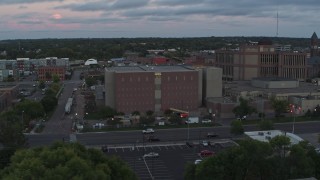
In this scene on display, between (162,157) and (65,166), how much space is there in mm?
10778

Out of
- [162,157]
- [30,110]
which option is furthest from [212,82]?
[162,157]

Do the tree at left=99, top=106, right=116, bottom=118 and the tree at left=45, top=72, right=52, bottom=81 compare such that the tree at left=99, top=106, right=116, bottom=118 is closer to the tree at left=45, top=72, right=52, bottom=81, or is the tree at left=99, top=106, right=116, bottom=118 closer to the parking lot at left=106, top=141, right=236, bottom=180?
the parking lot at left=106, top=141, right=236, bottom=180

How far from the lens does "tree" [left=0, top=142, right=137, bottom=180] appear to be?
1316 centimetres

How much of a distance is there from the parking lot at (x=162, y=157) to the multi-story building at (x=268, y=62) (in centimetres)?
2508

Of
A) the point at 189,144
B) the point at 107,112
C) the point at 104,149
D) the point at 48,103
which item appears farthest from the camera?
the point at 48,103

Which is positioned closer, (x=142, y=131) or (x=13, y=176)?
(x=13, y=176)

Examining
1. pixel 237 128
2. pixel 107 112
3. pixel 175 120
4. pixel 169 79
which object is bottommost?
pixel 175 120

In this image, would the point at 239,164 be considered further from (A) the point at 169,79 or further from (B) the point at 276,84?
(B) the point at 276,84

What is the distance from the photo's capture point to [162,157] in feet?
77.7

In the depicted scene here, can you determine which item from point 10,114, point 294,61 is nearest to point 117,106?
point 10,114

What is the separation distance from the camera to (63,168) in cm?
1316

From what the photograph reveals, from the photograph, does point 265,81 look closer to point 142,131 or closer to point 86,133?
point 142,131

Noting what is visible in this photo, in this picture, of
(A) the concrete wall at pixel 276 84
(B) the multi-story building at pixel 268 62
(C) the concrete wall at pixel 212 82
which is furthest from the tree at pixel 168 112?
(B) the multi-story building at pixel 268 62

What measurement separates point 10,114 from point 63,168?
61.7 ft
